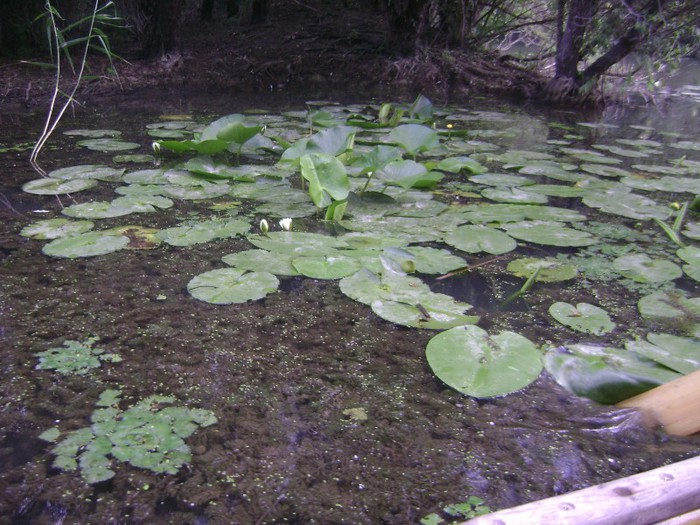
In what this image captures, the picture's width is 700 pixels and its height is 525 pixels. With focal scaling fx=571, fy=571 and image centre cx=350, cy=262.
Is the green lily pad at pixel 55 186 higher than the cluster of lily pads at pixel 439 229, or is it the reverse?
the green lily pad at pixel 55 186

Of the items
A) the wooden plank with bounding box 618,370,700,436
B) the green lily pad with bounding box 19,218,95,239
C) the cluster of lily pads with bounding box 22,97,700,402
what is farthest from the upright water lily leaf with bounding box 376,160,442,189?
the wooden plank with bounding box 618,370,700,436

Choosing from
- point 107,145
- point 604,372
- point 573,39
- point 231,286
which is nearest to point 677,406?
point 604,372

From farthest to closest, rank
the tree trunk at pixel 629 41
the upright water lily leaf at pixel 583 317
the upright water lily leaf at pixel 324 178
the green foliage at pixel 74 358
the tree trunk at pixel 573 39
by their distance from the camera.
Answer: the tree trunk at pixel 573 39, the tree trunk at pixel 629 41, the upright water lily leaf at pixel 324 178, the upright water lily leaf at pixel 583 317, the green foliage at pixel 74 358

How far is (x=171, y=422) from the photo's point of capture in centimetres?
86

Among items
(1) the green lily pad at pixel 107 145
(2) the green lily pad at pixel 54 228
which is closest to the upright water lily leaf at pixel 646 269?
(2) the green lily pad at pixel 54 228

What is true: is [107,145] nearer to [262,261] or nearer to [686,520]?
[262,261]

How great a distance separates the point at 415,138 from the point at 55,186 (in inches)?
51.3

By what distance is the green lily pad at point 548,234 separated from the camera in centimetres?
159

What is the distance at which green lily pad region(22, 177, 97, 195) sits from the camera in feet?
6.02

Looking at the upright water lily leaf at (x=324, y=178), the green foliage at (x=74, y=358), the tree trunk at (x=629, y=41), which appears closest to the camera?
the green foliage at (x=74, y=358)

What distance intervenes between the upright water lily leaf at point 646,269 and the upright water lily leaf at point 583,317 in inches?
9.5

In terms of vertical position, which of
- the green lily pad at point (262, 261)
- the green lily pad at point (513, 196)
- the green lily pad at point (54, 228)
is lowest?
the green lily pad at point (262, 261)

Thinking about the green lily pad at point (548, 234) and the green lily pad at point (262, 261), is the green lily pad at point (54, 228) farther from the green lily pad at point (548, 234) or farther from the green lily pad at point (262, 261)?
the green lily pad at point (548, 234)

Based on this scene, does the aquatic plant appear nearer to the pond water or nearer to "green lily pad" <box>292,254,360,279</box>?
the pond water
